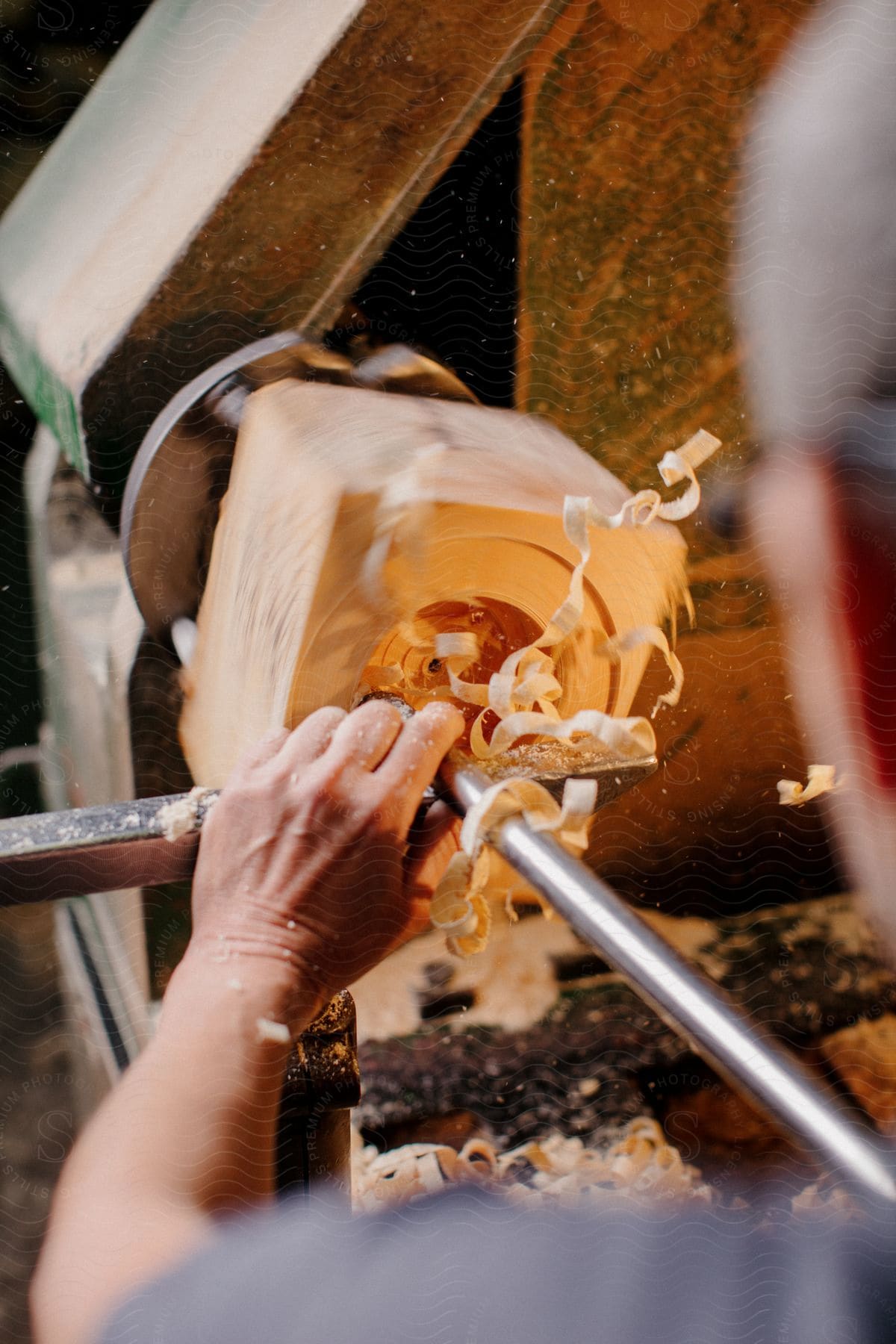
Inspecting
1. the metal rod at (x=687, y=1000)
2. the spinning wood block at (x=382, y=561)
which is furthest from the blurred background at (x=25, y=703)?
the metal rod at (x=687, y=1000)

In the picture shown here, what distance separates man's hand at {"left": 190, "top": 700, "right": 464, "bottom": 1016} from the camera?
0.40m

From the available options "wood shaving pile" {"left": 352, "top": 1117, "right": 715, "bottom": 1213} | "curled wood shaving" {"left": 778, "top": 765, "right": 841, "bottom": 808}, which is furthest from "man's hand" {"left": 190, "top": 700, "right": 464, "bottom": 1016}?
"curled wood shaving" {"left": 778, "top": 765, "right": 841, "bottom": 808}

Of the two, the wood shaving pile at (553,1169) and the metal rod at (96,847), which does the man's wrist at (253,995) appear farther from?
the wood shaving pile at (553,1169)

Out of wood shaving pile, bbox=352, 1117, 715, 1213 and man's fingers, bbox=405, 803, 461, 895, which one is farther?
wood shaving pile, bbox=352, 1117, 715, 1213

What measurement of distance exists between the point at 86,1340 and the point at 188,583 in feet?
1.15

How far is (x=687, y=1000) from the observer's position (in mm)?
347

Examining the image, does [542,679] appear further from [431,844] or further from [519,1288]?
[519,1288]

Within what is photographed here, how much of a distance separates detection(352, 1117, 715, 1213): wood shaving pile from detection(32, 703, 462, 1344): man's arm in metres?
0.19

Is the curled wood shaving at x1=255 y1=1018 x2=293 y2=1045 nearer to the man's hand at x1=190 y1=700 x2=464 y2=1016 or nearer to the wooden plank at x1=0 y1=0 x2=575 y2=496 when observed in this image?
the man's hand at x1=190 y1=700 x2=464 y2=1016

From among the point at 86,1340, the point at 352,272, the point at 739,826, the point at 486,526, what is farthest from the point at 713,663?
the point at 86,1340

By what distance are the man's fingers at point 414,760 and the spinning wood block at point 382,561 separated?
0.07 meters

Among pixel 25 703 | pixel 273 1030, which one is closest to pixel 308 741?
pixel 273 1030

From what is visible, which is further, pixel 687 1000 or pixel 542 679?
pixel 542 679

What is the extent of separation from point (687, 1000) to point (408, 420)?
32 cm
